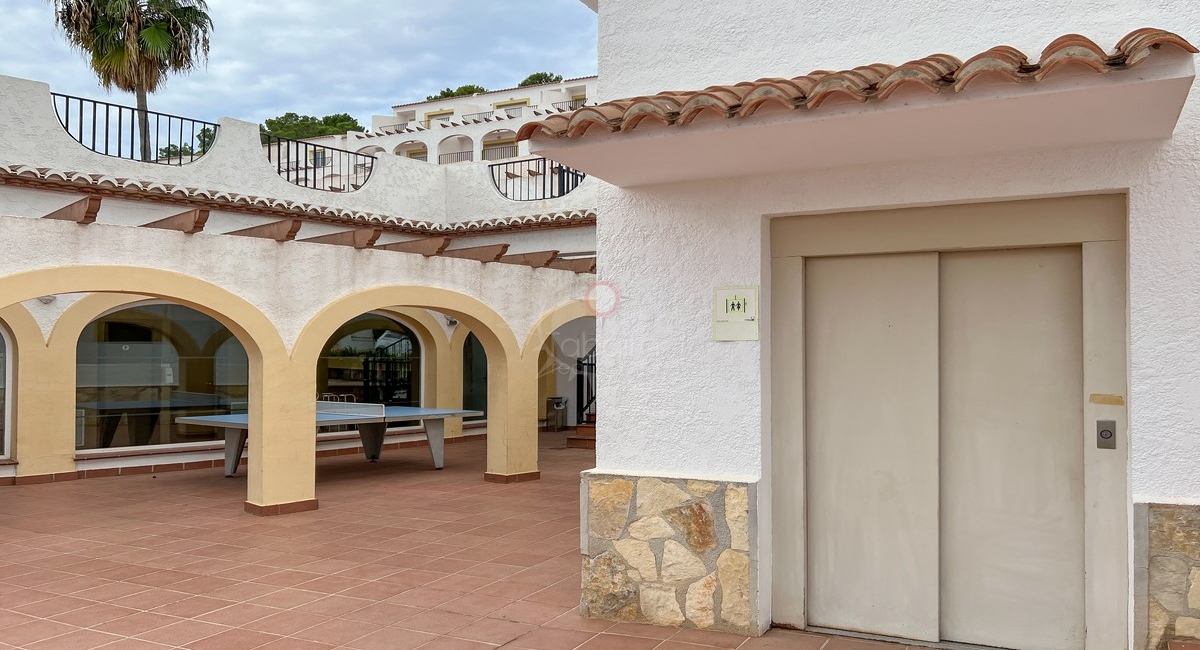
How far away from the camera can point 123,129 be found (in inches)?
538

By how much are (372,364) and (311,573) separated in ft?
36.7

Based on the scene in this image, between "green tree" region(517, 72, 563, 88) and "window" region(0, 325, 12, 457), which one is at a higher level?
"green tree" region(517, 72, 563, 88)

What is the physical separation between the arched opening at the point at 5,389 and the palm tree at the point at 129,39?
9.40 m

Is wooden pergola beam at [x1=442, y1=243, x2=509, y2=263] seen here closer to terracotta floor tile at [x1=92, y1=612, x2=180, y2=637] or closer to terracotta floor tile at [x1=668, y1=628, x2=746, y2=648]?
terracotta floor tile at [x1=92, y1=612, x2=180, y2=637]

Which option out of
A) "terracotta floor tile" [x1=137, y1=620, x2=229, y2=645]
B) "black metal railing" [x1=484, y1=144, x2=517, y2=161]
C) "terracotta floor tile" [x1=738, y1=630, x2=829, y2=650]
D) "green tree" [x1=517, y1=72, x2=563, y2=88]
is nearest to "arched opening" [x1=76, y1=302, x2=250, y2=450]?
"terracotta floor tile" [x1=137, y1=620, x2=229, y2=645]

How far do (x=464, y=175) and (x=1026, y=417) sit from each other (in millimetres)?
14336

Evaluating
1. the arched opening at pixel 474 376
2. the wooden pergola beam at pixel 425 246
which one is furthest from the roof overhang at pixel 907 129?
the arched opening at pixel 474 376

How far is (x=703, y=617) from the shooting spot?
5.36m

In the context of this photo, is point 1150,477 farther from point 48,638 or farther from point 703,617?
point 48,638

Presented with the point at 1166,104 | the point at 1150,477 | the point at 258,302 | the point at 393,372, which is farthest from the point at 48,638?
the point at 393,372

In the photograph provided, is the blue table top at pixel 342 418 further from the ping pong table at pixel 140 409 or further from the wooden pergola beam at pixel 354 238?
the wooden pergola beam at pixel 354 238

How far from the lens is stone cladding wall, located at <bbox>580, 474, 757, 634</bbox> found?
5281 millimetres

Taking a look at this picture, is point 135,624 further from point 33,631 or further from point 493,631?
point 493,631

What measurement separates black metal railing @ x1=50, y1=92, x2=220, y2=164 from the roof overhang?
10.9 metres
